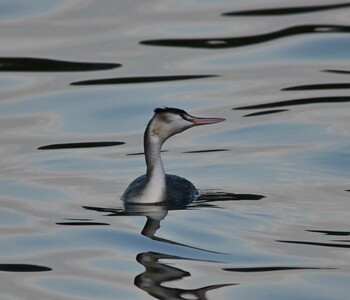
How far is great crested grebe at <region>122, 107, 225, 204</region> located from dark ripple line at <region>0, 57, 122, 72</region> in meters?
5.70

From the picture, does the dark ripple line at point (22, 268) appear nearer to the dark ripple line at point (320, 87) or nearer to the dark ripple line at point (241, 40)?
the dark ripple line at point (320, 87)

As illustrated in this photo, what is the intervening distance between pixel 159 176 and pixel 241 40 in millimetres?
7137

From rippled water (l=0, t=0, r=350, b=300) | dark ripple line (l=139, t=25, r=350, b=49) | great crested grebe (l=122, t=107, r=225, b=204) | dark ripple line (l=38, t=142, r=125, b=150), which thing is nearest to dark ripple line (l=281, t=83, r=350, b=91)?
rippled water (l=0, t=0, r=350, b=300)

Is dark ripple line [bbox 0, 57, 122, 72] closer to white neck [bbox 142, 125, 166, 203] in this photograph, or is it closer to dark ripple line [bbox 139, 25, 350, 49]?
dark ripple line [bbox 139, 25, 350, 49]

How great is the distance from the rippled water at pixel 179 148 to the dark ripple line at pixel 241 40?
32 mm

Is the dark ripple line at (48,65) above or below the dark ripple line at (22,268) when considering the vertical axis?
above

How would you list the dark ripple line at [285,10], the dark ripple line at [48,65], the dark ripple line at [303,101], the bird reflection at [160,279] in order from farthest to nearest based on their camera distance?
the dark ripple line at [285,10]
the dark ripple line at [48,65]
the dark ripple line at [303,101]
the bird reflection at [160,279]

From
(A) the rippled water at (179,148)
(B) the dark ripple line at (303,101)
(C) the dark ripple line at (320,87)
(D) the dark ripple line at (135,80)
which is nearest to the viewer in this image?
(A) the rippled water at (179,148)

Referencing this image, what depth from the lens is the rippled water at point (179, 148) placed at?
1284 cm

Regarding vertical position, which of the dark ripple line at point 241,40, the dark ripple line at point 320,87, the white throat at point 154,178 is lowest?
the white throat at point 154,178

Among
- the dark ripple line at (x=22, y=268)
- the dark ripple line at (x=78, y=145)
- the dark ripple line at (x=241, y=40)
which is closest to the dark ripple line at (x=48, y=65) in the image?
the dark ripple line at (x=241, y=40)

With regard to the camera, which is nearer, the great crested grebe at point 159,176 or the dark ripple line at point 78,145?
the great crested grebe at point 159,176

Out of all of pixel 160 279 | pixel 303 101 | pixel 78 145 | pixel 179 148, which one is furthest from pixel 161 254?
pixel 303 101

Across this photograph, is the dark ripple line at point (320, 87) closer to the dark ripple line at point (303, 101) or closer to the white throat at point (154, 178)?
the dark ripple line at point (303, 101)
